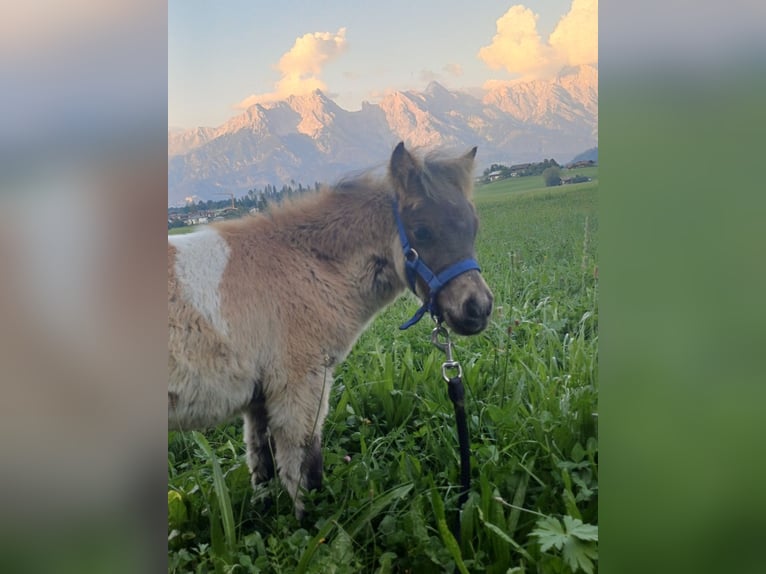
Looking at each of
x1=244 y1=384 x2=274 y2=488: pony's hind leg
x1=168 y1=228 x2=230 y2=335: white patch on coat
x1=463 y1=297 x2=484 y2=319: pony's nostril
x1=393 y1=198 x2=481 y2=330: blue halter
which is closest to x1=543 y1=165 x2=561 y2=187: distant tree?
x1=393 y1=198 x2=481 y2=330: blue halter

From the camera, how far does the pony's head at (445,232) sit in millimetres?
2045

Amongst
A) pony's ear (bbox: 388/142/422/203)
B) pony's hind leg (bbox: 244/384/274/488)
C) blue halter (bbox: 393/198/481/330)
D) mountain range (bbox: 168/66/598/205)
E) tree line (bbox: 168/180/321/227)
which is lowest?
pony's hind leg (bbox: 244/384/274/488)

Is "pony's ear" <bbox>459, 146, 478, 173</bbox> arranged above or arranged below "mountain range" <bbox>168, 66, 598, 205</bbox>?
below

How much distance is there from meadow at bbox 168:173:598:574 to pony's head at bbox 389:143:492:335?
0.05 m

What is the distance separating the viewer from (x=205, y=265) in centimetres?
217

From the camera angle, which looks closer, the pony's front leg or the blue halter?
the blue halter

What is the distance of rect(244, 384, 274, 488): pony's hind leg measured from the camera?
2248 mm

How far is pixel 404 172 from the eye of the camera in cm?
207
